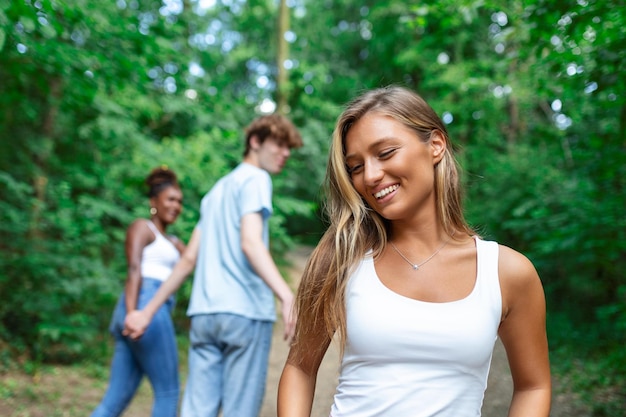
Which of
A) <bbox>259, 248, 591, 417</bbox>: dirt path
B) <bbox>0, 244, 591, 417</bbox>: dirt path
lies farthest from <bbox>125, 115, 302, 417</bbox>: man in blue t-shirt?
<bbox>259, 248, 591, 417</bbox>: dirt path

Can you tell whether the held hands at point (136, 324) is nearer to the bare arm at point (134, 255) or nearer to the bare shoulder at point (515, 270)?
the bare arm at point (134, 255)

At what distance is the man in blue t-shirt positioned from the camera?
9.42ft

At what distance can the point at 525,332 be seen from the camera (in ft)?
4.98

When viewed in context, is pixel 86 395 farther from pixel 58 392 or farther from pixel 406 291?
pixel 406 291

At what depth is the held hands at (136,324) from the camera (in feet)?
10.7

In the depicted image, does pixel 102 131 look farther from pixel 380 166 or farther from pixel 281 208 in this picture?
pixel 380 166

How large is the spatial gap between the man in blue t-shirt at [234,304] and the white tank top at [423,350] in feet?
4.06

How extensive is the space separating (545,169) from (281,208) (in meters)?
4.50

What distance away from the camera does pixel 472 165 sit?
15.3 m

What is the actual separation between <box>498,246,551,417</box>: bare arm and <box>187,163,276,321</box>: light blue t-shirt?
1.61 metres

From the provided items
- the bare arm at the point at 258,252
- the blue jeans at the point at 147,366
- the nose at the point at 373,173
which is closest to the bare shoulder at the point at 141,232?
the blue jeans at the point at 147,366

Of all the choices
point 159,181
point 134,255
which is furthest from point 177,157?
point 134,255

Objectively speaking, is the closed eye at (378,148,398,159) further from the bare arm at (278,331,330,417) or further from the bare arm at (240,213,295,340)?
the bare arm at (240,213,295,340)

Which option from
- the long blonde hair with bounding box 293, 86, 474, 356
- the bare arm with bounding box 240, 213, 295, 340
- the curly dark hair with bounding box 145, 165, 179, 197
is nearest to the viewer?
the long blonde hair with bounding box 293, 86, 474, 356
